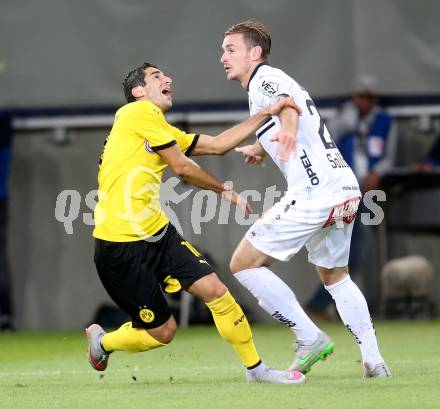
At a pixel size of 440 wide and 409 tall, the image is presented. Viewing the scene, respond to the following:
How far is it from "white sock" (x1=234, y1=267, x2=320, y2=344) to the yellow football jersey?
0.62 m

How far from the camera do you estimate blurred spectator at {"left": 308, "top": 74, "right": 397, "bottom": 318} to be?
1344 centimetres

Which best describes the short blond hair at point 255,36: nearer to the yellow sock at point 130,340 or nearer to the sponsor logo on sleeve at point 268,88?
the sponsor logo on sleeve at point 268,88

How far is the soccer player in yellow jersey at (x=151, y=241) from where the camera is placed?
7465 mm

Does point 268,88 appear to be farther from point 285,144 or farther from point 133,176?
point 133,176

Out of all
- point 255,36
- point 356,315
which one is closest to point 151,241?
point 356,315

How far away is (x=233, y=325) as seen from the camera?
24.3ft

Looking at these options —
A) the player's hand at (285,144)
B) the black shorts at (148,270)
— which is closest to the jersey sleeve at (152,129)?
the black shorts at (148,270)

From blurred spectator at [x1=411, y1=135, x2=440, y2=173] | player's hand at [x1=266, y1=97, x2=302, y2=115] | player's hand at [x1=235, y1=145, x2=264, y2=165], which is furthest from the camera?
blurred spectator at [x1=411, y1=135, x2=440, y2=173]

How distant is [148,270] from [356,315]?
129 cm

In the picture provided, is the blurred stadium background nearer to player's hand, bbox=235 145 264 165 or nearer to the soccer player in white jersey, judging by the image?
player's hand, bbox=235 145 264 165

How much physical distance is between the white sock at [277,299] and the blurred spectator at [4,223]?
244 inches

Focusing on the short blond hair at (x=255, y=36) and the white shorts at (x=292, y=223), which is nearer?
the white shorts at (x=292, y=223)

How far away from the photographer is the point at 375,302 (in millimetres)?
14156

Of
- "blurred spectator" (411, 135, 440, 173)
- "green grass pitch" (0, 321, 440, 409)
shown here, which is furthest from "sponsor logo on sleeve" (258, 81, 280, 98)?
"blurred spectator" (411, 135, 440, 173)
